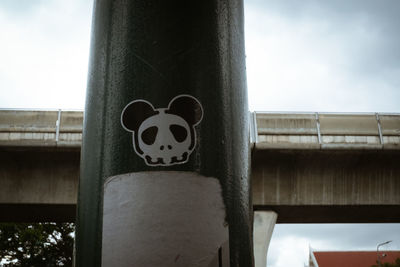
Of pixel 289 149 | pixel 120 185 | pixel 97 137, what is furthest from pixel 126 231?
pixel 289 149

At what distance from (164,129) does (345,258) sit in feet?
196

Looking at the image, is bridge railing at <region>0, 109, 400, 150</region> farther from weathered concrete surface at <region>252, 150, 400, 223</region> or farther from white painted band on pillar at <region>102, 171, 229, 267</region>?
white painted band on pillar at <region>102, 171, 229, 267</region>

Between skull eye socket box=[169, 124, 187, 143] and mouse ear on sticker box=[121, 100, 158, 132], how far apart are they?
85 millimetres

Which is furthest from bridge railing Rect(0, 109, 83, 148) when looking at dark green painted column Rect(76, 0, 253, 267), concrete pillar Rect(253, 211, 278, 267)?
dark green painted column Rect(76, 0, 253, 267)

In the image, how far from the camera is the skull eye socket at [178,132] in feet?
5.57

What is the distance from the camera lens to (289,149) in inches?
532

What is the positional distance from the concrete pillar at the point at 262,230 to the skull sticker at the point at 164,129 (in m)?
12.9

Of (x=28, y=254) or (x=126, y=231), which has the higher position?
(x=126, y=231)

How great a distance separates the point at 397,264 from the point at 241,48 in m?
45.6

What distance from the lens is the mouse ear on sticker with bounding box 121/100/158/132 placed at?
5.63 feet

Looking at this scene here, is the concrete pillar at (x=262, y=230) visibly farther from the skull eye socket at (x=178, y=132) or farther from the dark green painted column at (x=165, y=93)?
the skull eye socket at (x=178, y=132)

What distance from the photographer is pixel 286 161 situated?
46.6ft

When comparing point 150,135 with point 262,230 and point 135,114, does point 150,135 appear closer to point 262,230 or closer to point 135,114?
point 135,114

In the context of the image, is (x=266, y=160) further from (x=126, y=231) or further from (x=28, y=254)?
(x=28, y=254)
